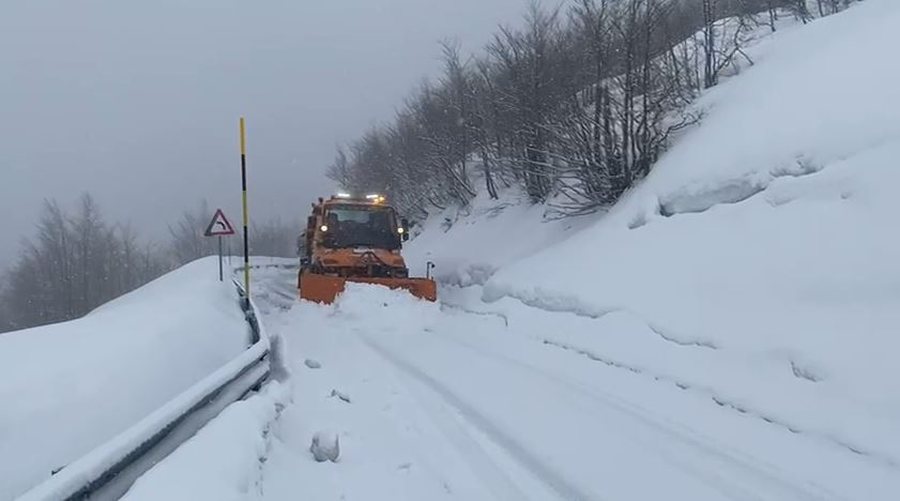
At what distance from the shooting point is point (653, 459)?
4.96 meters

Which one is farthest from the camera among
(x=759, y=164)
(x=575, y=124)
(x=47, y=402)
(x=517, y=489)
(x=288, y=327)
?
(x=575, y=124)

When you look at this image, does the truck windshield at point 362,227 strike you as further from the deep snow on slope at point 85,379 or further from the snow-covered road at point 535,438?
the snow-covered road at point 535,438

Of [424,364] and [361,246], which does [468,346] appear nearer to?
[424,364]

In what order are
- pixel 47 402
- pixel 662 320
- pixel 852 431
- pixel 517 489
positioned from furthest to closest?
pixel 662 320 < pixel 47 402 < pixel 852 431 < pixel 517 489

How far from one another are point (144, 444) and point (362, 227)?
12.7 meters

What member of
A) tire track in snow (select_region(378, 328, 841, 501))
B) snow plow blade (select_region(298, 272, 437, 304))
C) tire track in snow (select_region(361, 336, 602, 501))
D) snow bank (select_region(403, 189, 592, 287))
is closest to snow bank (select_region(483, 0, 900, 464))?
tire track in snow (select_region(378, 328, 841, 501))

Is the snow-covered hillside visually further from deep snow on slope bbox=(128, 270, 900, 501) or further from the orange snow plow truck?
the orange snow plow truck

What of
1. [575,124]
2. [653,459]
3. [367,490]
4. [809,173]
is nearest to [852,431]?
[653,459]

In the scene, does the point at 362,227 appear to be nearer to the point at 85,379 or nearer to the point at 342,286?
the point at 342,286

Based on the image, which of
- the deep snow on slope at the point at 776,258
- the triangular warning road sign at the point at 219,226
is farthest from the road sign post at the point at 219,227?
the deep snow on slope at the point at 776,258

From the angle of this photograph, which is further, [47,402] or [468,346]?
[468,346]

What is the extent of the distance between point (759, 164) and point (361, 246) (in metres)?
9.27

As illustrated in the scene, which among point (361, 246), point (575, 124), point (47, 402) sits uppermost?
point (575, 124)

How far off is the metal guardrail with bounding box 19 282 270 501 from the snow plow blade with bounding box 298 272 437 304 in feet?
Answer: 25.5
